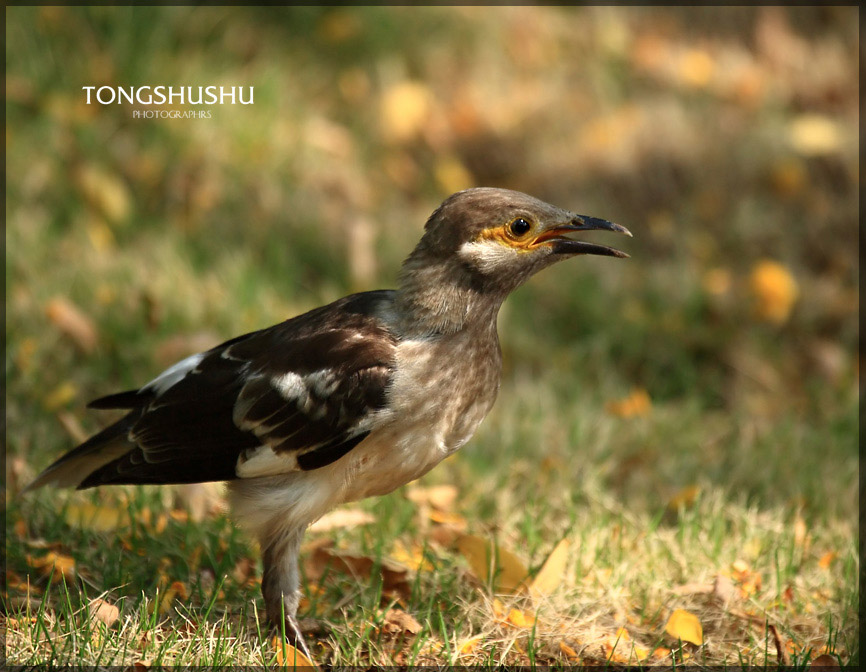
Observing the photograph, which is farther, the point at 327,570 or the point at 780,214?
the point at 780,214

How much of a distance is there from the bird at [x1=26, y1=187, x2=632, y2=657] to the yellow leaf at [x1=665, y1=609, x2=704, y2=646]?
36.2 inches

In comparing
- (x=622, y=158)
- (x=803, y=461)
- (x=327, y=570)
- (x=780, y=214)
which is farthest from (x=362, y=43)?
(x=327, y=570)

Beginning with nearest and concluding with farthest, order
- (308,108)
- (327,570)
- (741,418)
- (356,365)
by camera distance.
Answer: (356,365)
(327,570)
(741,418)
(308,108)

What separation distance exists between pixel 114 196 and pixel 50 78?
1043 millimetres

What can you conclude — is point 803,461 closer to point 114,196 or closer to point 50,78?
point 114,196

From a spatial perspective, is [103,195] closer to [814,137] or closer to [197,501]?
[197,501]

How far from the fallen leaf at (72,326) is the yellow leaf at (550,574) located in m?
2.60

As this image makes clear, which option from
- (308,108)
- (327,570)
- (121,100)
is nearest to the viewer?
(327,570)

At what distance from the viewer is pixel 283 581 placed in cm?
359

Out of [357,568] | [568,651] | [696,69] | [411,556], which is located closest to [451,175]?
[696,69]

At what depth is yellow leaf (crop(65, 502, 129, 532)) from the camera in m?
4.17

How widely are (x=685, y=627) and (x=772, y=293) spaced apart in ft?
11.0

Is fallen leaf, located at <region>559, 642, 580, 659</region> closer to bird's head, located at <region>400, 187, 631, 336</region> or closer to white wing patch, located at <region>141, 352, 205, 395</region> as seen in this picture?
bird's head, located at <region>400, 187, 631, 336</region>

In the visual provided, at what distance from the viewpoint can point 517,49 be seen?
8344 millimetres
